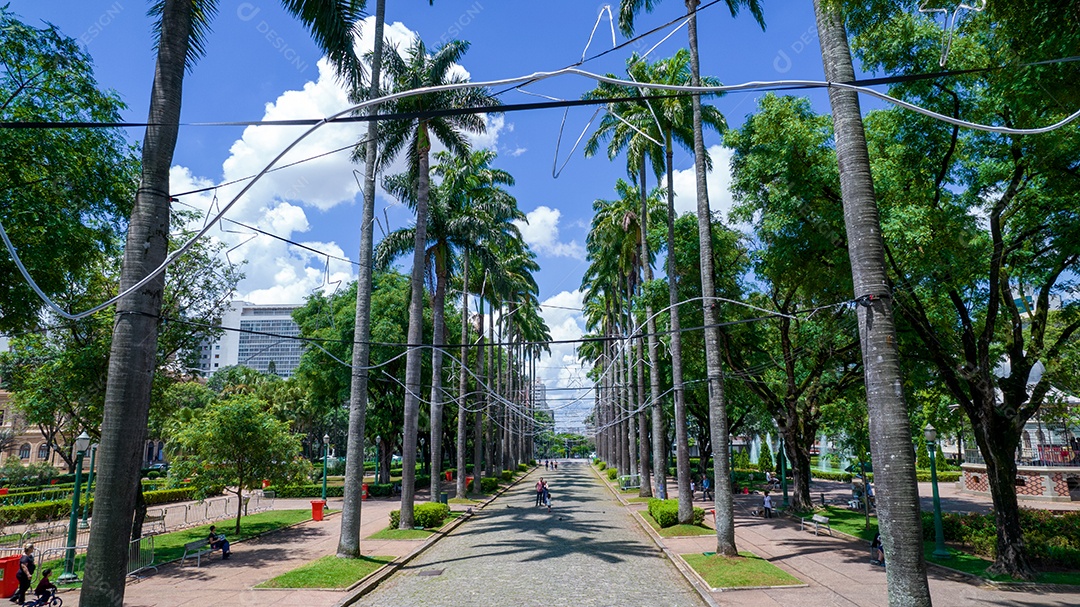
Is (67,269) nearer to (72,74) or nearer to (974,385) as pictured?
(72,74)

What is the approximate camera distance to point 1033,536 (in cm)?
1622

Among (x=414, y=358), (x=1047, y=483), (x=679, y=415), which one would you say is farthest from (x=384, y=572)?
(x=1047, y=483)

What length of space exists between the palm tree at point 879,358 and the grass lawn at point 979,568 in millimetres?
6184

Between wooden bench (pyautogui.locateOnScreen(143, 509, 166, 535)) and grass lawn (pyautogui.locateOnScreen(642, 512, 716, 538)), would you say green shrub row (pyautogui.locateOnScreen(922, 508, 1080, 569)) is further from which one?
wooden bench (pyautogui.locateOnScreen(143, 509, 166, 535))

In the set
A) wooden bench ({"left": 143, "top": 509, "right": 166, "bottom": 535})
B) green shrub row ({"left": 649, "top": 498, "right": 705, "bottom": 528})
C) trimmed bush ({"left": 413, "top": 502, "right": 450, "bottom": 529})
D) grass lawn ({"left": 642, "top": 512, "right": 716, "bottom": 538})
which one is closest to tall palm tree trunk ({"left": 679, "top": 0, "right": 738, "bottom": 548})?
grass lawn ({"left": 642, "top": 512, "right": 716, "bottom": 538})

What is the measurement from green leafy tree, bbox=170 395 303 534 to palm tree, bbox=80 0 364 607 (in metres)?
15.1

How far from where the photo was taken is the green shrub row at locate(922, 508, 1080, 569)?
1503cm

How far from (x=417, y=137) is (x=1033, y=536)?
73.0 feet

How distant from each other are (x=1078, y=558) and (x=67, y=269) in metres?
25.0

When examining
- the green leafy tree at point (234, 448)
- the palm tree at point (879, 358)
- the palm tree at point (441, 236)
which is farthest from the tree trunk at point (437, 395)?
the palm tree at point (879, 358)

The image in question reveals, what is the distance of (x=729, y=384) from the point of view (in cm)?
3403

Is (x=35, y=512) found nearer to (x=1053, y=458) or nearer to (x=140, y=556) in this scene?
(x=140, y=556)

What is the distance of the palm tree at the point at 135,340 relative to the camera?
6809 millimetres

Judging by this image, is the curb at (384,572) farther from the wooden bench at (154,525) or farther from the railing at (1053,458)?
the railing at (1053,458)
